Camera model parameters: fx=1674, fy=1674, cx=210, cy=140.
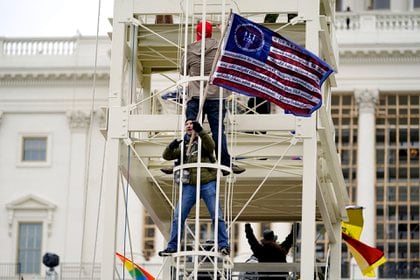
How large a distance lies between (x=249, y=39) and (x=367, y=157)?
43.8m

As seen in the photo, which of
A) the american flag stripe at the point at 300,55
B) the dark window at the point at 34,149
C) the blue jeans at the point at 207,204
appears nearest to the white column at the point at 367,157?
the dark window at the point at 34,149

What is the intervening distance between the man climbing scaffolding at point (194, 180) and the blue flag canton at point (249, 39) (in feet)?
3.59

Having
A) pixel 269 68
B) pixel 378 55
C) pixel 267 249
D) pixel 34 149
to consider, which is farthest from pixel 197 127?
pixel 34 149

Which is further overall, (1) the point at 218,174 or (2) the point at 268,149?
(2) the point at 268,149

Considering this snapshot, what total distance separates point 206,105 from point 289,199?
4377 millimetres

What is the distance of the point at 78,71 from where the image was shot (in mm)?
68188

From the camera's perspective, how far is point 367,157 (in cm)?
6400

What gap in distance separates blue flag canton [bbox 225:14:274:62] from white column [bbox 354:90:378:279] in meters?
42.2

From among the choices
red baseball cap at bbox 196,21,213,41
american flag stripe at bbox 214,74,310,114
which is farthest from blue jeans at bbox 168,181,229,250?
red baseball cap at bbox 196,21,213,41

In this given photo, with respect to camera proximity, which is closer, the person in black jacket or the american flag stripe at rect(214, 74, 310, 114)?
the american flag stripe at rect(214, 74, 310, 114)

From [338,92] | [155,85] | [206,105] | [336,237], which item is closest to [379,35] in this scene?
[338,92]

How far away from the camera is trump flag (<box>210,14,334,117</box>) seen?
20422mm

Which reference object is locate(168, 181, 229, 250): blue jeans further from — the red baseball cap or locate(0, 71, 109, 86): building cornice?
locate(0, 71, 109, 86): building cornice

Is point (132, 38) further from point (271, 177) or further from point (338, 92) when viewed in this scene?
point (338, 92)
